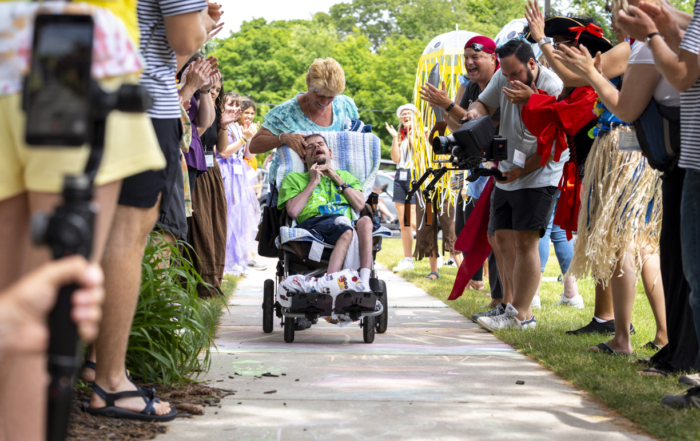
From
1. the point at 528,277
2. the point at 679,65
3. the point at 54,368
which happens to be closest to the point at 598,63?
the point at 679,65

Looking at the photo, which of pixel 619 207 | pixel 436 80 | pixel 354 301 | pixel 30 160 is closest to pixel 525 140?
pixel 619 207

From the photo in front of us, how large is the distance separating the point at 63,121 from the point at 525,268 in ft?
13.8

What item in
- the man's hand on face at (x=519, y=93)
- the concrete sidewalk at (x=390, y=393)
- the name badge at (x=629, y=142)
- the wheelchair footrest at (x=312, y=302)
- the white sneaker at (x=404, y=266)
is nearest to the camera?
the concrete sidewalk at (x=390, y=393)

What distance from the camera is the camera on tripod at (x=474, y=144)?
4.77m

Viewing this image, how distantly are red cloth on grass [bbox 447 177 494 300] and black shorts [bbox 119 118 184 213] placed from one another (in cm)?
328

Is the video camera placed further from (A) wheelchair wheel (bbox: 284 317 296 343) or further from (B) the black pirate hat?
(B) the black pirate hat

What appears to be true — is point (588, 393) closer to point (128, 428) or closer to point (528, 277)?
point (528, 277)

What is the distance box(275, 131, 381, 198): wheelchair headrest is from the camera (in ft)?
16.4

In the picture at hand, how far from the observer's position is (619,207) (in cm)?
396

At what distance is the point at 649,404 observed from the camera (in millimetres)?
3006

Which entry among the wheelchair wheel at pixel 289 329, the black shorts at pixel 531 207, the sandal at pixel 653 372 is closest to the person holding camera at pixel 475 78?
the black shorts at pixel 531 207

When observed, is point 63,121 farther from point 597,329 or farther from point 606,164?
point 597,329

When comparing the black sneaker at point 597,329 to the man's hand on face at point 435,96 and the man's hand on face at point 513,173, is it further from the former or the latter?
the man's hand on face at point 435,96

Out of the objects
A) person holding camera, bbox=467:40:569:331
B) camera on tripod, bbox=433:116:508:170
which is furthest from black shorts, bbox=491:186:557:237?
camera on tripod, bbox=433:116:508:170
